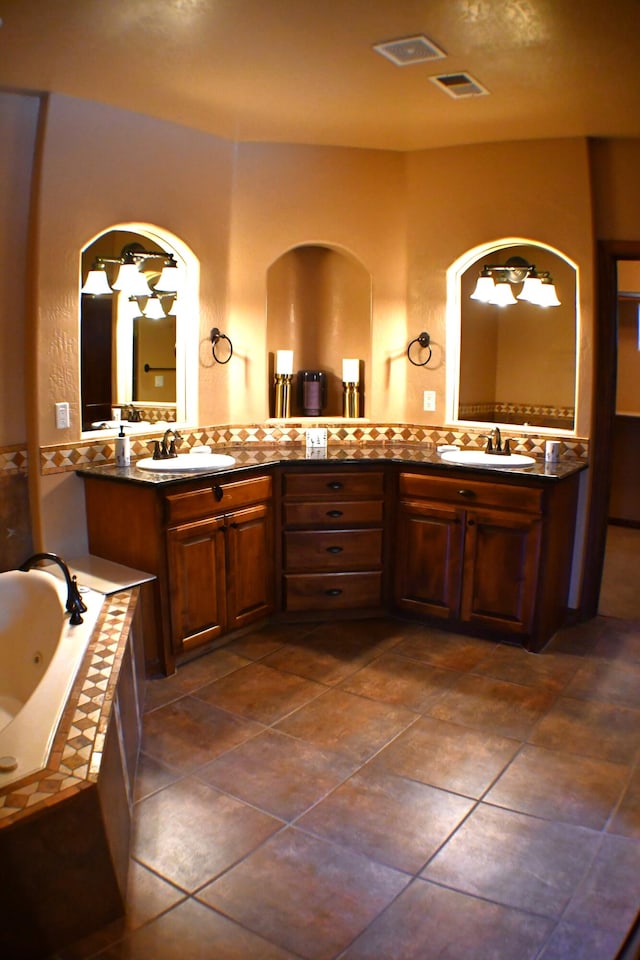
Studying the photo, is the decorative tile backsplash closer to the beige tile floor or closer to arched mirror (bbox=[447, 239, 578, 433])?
arched mirror (bbox=[447, 239, 578, 433])

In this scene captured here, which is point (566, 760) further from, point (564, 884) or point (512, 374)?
point (512, 374)

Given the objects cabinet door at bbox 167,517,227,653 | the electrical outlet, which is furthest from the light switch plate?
the electrical outlet

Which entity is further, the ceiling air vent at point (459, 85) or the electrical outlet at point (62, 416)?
the electrical outlet at point (62, 416)

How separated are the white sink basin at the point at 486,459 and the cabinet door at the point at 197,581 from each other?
125 cm

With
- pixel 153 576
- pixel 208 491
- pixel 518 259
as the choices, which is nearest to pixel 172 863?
pixel 153 576

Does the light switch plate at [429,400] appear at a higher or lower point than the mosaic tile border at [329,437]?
higher

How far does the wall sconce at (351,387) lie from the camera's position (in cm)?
436

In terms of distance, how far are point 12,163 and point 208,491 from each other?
163 cm

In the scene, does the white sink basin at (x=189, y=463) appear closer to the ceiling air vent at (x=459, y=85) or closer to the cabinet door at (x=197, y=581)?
the cabinet door at (x=197, y=581)

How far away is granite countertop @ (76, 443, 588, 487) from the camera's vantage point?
3309mm

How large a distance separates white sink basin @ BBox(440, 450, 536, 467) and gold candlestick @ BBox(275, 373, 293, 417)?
39.3 inches

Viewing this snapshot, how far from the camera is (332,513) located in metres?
3.85


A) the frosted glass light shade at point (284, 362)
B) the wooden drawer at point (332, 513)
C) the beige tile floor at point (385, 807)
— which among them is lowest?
the beige tile floor at point (385, 807)

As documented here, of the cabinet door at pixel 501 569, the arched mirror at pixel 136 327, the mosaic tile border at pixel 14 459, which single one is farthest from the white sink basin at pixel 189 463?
the cabinet door at pixel 501 569
